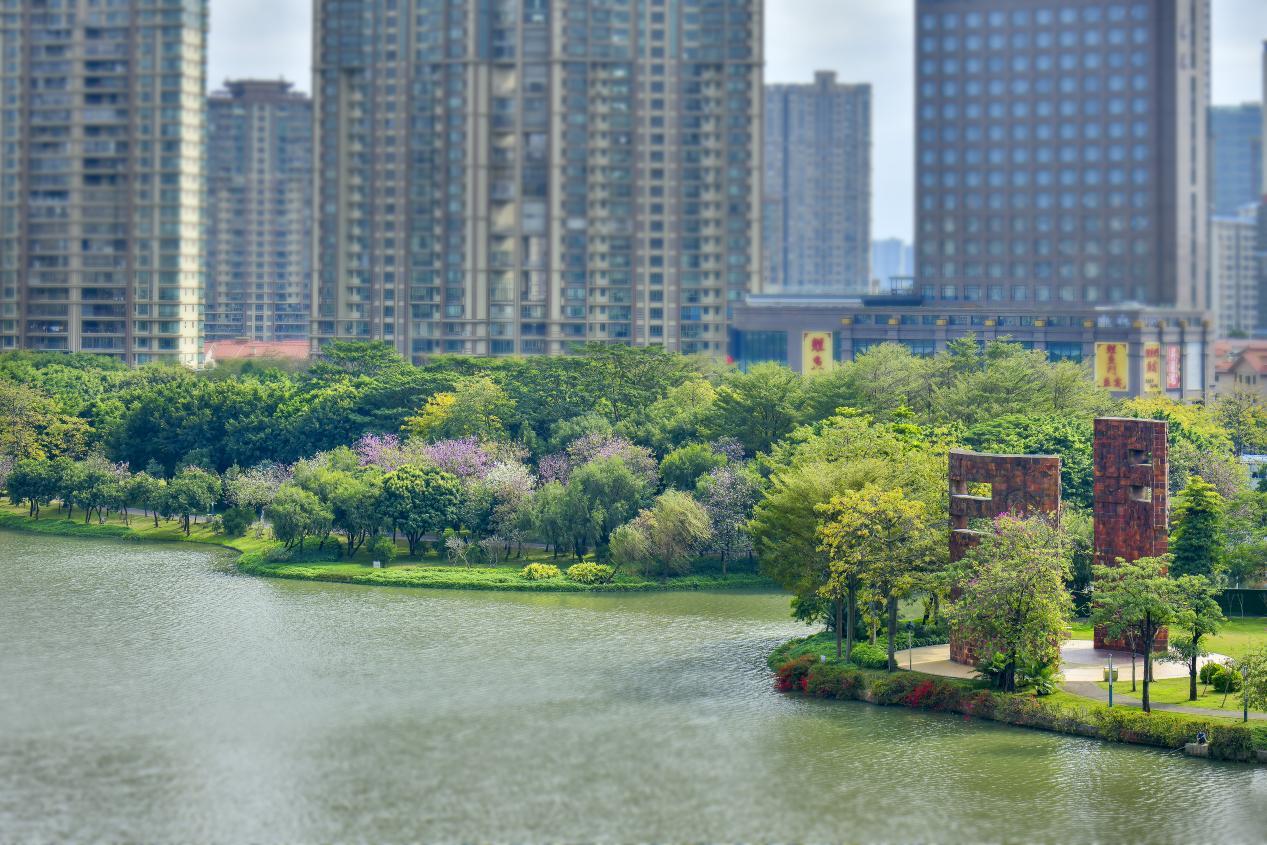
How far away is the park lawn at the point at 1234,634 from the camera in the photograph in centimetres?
7819

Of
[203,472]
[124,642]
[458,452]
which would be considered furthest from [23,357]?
[124,642]

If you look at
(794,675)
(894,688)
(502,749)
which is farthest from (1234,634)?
(502,749)

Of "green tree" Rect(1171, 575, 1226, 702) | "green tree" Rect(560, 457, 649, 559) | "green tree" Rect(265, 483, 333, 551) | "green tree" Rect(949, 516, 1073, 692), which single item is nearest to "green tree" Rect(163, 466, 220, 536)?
"green tree" Rect(265, 483, 333, 551)

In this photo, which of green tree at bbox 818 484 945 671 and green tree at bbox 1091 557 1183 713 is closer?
green tree at bbox 1091 557 1183 713

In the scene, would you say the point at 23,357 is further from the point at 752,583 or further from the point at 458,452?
the point at 752,583

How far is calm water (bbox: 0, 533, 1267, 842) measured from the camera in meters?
57.9

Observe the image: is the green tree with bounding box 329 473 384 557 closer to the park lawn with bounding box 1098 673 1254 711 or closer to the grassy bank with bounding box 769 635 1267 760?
the grassy bank with bounding box 769 635 1267 760

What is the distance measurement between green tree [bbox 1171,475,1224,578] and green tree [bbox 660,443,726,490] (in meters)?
32.2

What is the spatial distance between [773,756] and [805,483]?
1868 cm

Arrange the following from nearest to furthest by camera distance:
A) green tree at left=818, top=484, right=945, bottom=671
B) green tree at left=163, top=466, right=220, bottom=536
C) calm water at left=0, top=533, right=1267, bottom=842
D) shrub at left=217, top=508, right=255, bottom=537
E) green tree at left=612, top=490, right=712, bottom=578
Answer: calm water at left=0, top=533, right=1267, bottom=842
green tree at left=818, top=484, right=945, bottom=671
green tree at left=612, top=490, right=712, bottom=578
shrub at left=217, top=508, right=255, bottom=537
green tree at left=163, top=466, right=220, bottom=536

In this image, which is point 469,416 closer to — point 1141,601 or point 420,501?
point 420,501

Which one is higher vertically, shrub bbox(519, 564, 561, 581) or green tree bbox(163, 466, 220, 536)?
green tree bbox(163, 466, 220, 536)

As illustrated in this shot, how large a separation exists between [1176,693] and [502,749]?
2614 cm

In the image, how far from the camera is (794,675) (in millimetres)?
76562
